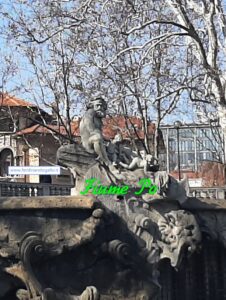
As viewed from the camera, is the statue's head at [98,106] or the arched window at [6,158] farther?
the arched window at [6,158]

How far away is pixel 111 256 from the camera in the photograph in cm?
908

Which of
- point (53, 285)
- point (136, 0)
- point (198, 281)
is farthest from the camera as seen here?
point (136, 0)

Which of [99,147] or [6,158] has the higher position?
[6,158]

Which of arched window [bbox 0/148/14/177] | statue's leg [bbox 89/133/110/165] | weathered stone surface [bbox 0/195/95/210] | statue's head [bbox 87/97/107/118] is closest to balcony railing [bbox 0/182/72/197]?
statue's head [bbox 87/97/107/118]

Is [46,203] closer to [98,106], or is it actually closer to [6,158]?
[98,106]

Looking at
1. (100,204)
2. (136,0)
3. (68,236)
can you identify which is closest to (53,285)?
(68,236)

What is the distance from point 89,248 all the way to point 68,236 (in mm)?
357

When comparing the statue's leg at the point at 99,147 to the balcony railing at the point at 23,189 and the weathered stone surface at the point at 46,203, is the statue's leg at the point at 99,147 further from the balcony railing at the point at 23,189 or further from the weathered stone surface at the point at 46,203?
the balcony railing at the point at 23,189

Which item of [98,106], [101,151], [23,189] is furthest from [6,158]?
[101,151]

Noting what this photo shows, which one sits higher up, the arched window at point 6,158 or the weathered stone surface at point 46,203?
the arched window at point 6,158

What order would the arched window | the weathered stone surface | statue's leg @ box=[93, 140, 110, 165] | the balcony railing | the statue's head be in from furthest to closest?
the arched window
the balcony railing
the statue's head
statue's leg @ box=[93, 140, 110, 165]
the weathered stone surface

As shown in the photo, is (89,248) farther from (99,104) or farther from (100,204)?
(99,104)

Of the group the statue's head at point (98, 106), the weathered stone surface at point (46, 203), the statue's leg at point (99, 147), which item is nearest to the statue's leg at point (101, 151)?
the statue's leg at point (99, 147)

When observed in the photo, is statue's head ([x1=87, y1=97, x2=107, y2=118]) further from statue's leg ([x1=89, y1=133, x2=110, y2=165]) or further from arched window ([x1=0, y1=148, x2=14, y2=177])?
arched window ([x1=0, y1=148, x2=14, y2=177])
